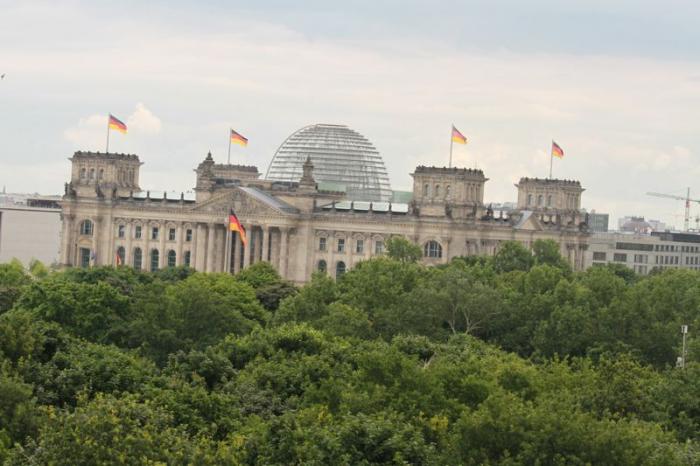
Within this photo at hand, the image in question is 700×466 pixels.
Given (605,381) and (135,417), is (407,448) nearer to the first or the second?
(135,417)

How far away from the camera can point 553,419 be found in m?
77.6

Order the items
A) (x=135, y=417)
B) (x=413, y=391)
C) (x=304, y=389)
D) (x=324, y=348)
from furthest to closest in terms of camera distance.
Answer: (x=324, y=348), (x=304, y=389), (x=413, y=391), (x=135, y=417)

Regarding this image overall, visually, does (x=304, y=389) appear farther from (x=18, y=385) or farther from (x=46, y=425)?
(x=46, y=425)

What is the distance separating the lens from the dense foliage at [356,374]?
7731 centimetres

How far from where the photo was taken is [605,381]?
103500mm

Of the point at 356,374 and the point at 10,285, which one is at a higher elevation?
the point at 356,374

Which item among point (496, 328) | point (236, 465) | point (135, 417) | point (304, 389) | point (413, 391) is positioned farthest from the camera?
point (496, 328)

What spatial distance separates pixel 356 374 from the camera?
101m

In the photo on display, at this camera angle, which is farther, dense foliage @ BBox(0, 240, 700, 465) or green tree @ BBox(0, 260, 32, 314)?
green tree @ BBox(0, 260, 32, 314)

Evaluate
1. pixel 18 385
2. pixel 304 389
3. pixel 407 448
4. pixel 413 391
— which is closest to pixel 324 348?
pixel 304 389

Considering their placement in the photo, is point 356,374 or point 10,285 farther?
point 10,285

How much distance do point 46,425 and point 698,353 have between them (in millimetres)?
56090

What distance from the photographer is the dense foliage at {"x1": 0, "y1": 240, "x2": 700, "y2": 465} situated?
3044 inches

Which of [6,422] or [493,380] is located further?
[493,380]
